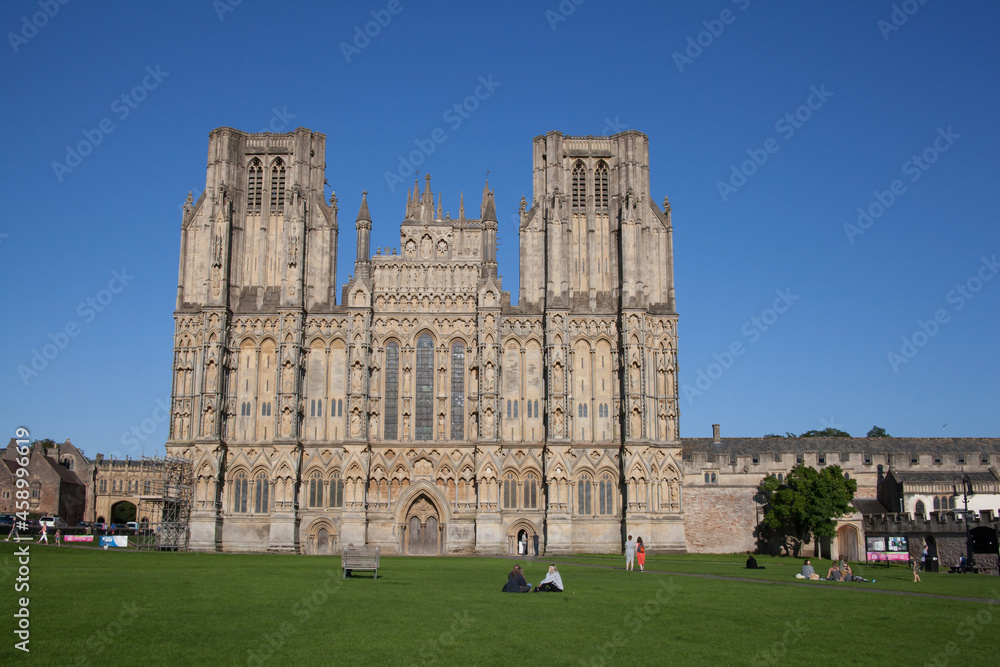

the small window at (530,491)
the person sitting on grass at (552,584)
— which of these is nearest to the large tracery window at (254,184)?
the small window at (530,491)

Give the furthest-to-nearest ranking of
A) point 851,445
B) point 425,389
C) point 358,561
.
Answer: point 851,445 < point 425,389 < point 358,561

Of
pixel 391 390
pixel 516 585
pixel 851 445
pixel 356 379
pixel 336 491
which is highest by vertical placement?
pixel 356 379

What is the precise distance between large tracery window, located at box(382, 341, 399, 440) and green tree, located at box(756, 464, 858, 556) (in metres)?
28.2

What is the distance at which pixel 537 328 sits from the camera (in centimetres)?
6762

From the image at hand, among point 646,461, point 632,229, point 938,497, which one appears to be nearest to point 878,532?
point 938,497

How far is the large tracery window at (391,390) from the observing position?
66.4 meters

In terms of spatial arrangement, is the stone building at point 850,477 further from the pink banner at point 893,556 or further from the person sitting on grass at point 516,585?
the person sitting on grass at point 516,585

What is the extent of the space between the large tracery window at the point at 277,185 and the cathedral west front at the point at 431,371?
0.78 feet

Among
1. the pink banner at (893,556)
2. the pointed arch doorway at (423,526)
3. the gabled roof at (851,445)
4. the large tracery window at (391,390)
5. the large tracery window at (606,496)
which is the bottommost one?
the pink banner at (893,556)

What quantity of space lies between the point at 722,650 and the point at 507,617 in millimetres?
5929

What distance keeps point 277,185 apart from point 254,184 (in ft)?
5.82

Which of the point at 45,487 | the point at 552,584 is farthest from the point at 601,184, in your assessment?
the point at 45,487

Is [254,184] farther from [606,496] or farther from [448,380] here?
[606,496]

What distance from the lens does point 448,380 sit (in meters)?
67.0
